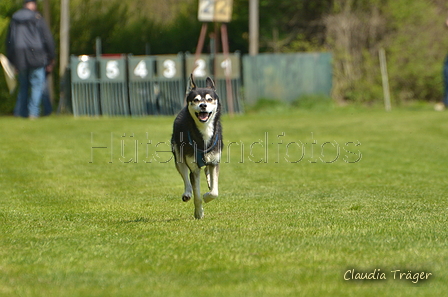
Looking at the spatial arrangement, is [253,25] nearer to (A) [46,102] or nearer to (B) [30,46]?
(A) [46,102]

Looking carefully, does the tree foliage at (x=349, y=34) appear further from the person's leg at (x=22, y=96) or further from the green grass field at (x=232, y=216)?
the green grass field at (x=232, y=216)

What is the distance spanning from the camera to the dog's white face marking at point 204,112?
7.61 meters

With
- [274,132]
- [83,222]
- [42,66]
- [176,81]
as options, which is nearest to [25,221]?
[83,222]

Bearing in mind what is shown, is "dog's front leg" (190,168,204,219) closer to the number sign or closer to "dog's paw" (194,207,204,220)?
"dog's paw" (194,207,204,220)

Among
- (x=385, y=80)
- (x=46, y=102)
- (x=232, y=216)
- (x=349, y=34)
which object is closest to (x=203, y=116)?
(x=232, y=216)

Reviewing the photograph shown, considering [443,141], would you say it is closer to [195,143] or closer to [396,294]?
[195,143]

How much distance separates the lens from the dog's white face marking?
7.61 metres

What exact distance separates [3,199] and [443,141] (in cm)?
961

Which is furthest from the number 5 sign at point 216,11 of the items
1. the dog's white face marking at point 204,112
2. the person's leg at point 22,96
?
the dog's white face marking at point 204,112

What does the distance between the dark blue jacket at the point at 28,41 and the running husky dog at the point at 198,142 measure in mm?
11645

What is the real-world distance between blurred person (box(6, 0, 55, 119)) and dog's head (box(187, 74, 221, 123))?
11.7m

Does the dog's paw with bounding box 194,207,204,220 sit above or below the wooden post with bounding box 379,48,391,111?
below

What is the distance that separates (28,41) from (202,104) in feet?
40.0

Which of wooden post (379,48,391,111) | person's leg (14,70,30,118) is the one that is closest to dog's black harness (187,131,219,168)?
person's leg (14,70,30,118)
